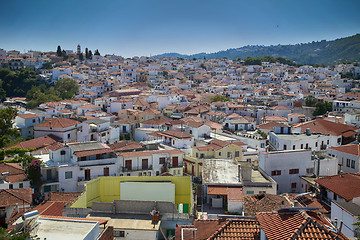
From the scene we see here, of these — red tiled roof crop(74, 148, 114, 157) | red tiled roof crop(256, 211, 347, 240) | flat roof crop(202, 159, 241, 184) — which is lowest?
flat roof crop(202, 159, 241, 184)

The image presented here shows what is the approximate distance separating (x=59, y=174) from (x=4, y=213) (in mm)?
4573

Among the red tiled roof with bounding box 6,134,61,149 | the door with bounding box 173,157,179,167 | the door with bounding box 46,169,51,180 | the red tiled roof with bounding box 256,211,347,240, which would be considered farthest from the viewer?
the red tiled roof with bounding box 6,134,61,149

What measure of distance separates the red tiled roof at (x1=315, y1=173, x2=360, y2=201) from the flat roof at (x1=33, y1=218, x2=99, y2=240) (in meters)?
12.2

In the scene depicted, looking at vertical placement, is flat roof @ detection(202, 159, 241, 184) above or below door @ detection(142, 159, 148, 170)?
above

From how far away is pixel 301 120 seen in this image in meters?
43.8

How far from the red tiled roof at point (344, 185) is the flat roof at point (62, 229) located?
12.2 m

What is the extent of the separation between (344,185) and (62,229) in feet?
45.7

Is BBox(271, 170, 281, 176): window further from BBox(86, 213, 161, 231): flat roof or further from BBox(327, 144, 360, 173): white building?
BBox(86, 213, 161, 231): flat roof

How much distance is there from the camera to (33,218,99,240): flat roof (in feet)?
29.5

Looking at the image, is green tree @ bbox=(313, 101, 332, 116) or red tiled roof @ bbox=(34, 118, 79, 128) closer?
red tiled roof @ bbox=(34, 118, 79, 128)

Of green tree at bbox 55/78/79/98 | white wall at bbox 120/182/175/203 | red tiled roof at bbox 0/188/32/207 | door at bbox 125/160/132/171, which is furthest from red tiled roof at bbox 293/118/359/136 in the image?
green tree at bbox 55/78/79/98

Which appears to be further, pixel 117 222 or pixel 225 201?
pixel 225 201

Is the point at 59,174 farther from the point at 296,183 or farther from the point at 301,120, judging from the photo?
the point at 301,120

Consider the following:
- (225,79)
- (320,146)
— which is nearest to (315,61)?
(225,79)
